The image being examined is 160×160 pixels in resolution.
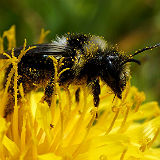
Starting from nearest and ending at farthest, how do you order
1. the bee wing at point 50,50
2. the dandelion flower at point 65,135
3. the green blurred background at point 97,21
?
the dandelion flower at point 65,135 → the bee wing at point 50,50 → the green blurred background at point 97,21

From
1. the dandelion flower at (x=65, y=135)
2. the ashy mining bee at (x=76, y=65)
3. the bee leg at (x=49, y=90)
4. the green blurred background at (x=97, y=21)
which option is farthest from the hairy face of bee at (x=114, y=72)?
the green blurred background at (x=97, y=21)

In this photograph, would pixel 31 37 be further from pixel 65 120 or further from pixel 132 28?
pixel 65 120

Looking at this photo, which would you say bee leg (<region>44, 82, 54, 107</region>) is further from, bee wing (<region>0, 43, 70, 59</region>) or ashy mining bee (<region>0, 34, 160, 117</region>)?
bee wing (<region>0, 43, 70, 59</region>)

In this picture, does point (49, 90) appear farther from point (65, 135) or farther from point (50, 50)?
point (65, 135)

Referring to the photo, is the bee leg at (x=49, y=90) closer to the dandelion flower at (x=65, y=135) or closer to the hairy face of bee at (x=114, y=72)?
the dandelion flower at (x=65, y=135)

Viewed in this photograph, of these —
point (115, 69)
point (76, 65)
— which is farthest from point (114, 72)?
point (76, 65)

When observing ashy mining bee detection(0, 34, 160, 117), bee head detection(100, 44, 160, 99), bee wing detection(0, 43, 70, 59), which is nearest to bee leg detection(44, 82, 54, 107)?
ashy mining bee detection(0, 34, 160, 117)
